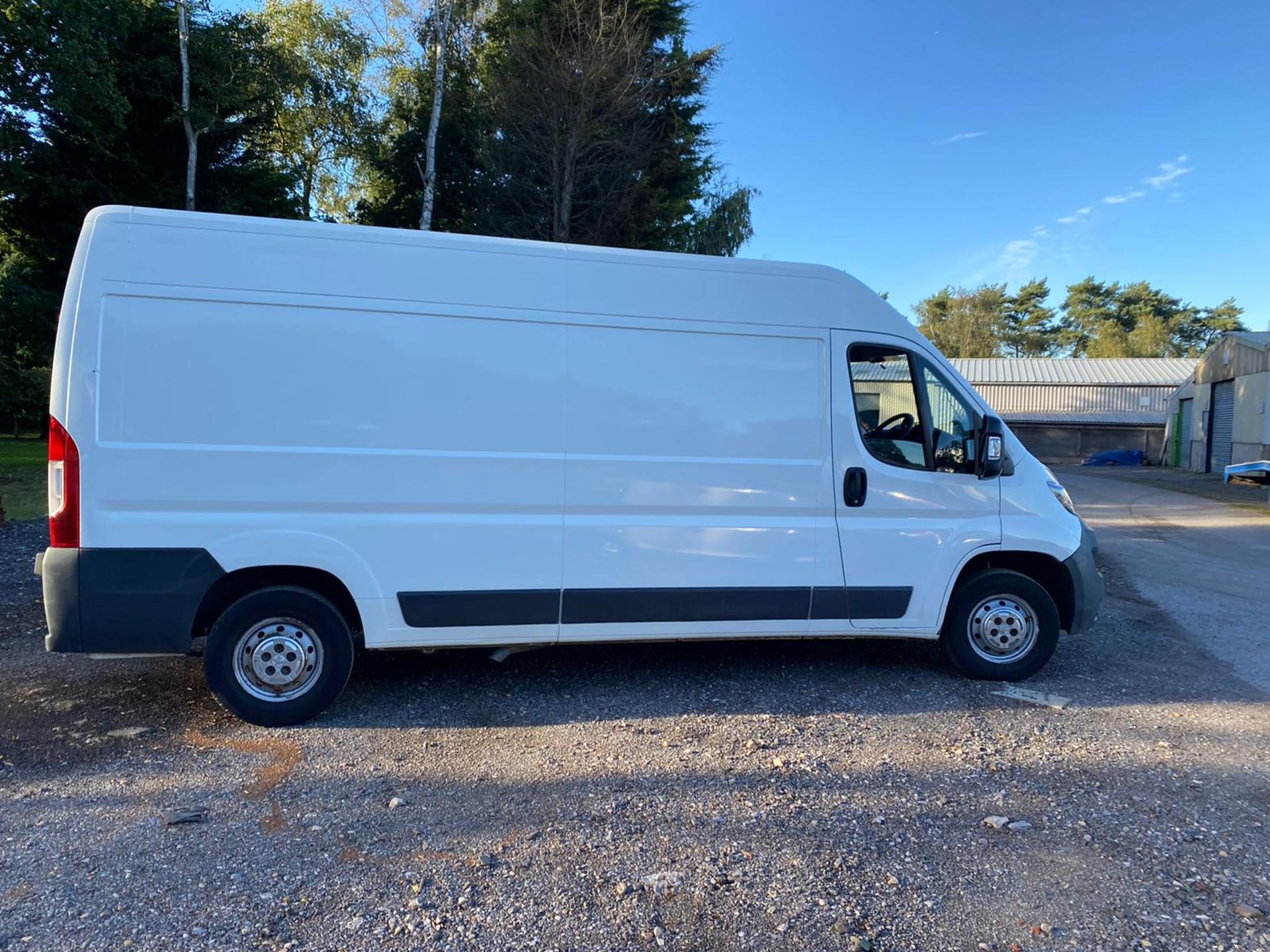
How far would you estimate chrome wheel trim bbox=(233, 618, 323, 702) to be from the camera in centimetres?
421

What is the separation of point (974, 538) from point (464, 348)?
10.9ft

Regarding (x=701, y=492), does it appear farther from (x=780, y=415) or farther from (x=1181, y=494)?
(x=1181, y=494)

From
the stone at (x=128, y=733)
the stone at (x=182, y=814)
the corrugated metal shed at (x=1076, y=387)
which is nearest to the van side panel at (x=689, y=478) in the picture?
the stone at (x=182, y=814)

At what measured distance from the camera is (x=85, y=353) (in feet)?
12.8

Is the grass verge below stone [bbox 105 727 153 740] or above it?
above

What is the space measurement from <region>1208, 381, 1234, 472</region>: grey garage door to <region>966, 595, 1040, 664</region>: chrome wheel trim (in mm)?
25349

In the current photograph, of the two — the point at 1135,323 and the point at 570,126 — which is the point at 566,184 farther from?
the point at 1135,323

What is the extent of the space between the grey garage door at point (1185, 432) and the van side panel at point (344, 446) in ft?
110

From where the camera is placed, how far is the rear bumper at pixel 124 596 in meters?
3.91

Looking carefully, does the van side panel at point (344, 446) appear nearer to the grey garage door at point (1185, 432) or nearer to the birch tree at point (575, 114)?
the birch tree at point (575, 114)

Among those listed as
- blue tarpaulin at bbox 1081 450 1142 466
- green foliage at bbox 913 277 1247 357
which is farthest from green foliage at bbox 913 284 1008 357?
blue tarpaulin at bbox 1081 450 1142 466

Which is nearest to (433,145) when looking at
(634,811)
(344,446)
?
(344,446)

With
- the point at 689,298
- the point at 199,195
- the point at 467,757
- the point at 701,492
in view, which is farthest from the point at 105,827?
the point at 199,195

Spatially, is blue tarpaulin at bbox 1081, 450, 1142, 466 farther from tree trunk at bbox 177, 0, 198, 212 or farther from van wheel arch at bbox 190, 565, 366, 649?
van wheel arch at bbox 190, 565, 366, 649
